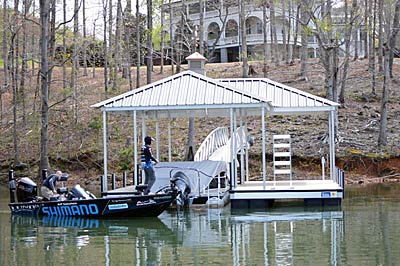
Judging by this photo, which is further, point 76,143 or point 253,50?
point 253,50

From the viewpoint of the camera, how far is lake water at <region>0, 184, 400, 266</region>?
12.2 metres

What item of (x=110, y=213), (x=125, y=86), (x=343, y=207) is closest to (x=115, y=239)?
(x=110, y=213)

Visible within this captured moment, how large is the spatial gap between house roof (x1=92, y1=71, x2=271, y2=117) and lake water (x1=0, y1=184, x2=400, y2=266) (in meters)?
2.78

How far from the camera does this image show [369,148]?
28.2 metres

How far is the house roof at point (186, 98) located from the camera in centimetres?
A: 1883

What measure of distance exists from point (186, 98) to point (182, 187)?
2.36 m

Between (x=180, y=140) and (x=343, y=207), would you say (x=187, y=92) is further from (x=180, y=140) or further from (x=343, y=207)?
(x=180, y=140)

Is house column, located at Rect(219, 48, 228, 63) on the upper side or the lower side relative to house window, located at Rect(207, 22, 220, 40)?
lower

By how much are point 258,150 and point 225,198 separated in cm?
909

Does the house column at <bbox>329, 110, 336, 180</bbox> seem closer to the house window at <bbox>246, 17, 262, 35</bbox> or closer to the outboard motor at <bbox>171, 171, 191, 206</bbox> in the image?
the outboard motor at <bbox>171, 171, 191, 206</bbox>

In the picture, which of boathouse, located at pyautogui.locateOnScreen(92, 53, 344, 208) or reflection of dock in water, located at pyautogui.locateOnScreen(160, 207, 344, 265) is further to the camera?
boathouse, located at pyautogui.locateOnScreen(92, 53, 344, 208)

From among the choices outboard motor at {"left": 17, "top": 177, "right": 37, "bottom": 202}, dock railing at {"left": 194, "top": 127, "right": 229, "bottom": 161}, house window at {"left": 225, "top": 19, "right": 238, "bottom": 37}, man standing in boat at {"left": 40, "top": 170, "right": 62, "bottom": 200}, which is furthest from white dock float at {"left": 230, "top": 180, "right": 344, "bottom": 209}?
house window at {"left": 225, "top": 19, "right": 238, "bottom": 37}

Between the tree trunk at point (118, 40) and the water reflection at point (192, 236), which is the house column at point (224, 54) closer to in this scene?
the tree trunk at point (118, 40)

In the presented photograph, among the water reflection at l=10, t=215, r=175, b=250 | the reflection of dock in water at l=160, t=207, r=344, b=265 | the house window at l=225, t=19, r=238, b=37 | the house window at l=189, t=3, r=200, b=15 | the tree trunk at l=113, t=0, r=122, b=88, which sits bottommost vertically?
the water reflection at l=10, t=215, r=175, b=250
